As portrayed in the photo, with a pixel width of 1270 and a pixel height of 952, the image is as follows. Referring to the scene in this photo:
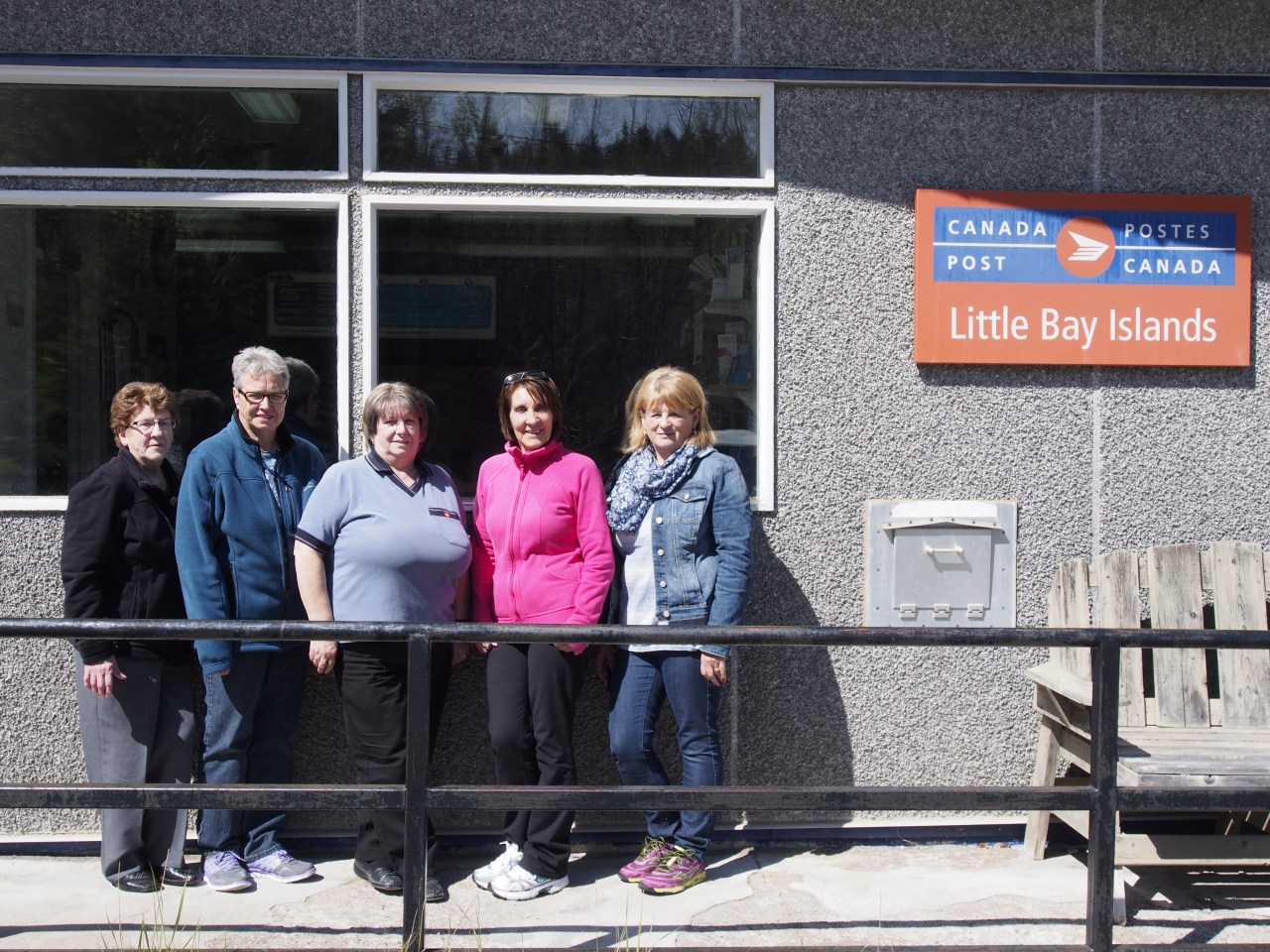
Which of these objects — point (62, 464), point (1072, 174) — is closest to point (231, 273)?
point (62, 464)

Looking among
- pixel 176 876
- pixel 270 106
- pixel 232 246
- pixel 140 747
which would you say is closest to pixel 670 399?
pixel 232 246

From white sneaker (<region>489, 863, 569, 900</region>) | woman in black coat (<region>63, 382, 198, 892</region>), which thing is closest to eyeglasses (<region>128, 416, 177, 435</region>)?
woman in black coat (<region>63, 382, 198, 892</region>)

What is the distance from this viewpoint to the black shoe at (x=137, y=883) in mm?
3676

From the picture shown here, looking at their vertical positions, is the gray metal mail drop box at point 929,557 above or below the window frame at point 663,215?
below

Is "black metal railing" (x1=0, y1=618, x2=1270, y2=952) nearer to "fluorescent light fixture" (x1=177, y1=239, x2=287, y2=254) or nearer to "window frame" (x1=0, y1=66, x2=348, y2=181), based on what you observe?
"fluorescent light fixture" (x1=177, y1=239, x2=287, y2=254)

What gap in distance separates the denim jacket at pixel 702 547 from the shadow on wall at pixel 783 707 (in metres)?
0.45

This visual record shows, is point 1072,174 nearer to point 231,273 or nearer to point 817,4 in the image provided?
point 817,4

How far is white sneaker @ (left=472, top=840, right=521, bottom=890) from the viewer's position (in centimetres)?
370

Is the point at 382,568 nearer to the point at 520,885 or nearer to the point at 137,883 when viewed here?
the point at 520,885

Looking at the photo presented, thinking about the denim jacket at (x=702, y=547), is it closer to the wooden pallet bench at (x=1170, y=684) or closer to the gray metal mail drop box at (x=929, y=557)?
the gray metal mail drop box at (x=929, y=557)

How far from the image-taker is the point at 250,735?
3744 millimetres

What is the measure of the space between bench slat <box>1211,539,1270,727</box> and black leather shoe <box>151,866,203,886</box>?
137 inches

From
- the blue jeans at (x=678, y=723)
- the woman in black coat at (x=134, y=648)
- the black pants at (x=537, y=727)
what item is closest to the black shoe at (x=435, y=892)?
the black pants at (x=537, y=727)

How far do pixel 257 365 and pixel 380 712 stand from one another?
3.88ft
